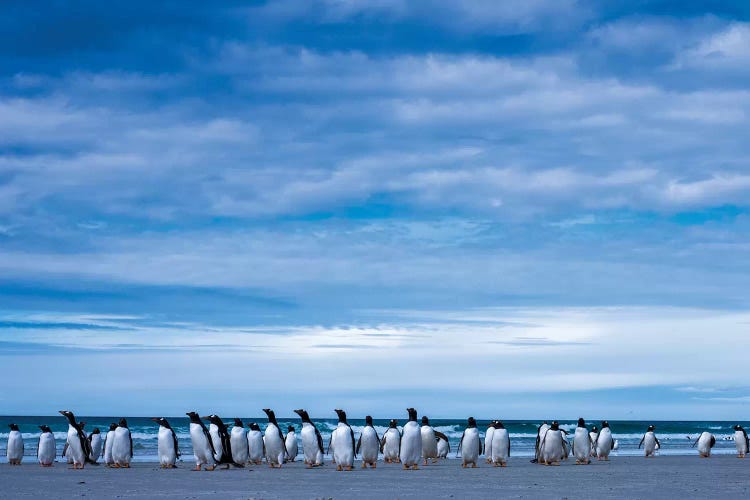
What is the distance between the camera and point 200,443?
82.1ft

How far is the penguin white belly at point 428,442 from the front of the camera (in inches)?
1182

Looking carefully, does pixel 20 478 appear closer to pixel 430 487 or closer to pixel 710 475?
pixel 430 487

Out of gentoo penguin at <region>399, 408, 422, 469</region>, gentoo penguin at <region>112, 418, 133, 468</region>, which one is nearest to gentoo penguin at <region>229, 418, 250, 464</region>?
gentoo penguin at <region>112, 418, 133, 468</region>

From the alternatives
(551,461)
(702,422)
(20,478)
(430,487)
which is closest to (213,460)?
(20,478)

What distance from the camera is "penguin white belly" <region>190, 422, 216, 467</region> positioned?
24859mm

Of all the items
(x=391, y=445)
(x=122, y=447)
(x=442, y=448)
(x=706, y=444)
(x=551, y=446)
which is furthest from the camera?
(x=706, y=444)

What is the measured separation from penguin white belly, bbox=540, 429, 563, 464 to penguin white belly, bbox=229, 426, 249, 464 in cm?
853

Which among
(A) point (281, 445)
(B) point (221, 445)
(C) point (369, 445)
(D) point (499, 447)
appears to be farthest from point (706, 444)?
(B) point (221, 445)

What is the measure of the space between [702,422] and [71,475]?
110040 millimetres

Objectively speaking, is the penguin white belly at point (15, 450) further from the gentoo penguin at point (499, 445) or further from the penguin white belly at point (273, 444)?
the gentoo penguin at point (499, 445)

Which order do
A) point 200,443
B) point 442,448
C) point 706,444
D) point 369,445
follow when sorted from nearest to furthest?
point 200,443 < point 369,445 < point 442,448 < point 706,444

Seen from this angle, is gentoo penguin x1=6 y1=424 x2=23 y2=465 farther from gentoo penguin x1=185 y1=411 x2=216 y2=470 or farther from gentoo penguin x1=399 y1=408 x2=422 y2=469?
gentoo penguin x1=399 y1=408 x2=422 y2=469

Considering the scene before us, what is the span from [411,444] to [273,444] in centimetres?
414

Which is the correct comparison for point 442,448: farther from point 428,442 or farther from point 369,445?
point 369,445
